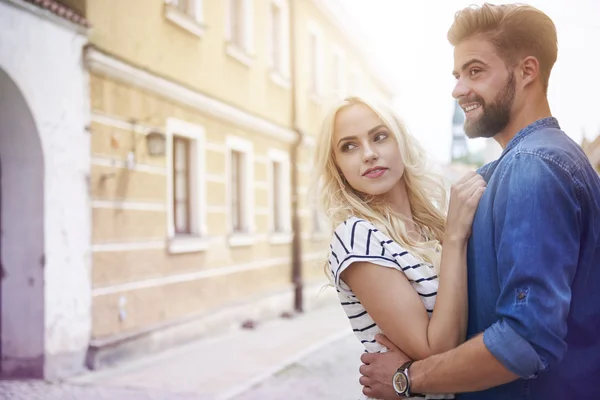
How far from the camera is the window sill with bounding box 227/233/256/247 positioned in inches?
391

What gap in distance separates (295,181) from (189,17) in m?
4.97

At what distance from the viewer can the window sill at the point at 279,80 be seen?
38.1 feet

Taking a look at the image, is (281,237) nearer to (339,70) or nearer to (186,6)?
(186,6)

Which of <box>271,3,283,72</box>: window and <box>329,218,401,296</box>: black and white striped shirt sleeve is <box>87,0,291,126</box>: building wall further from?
<box>329,218,401,296</box>: black and white striped shirt sleeve

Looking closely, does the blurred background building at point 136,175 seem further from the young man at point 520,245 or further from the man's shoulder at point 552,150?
the man's shoulder at point 552,150

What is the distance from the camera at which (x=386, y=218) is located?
2.12m

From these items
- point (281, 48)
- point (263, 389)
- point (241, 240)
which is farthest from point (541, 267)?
point (281, 48)

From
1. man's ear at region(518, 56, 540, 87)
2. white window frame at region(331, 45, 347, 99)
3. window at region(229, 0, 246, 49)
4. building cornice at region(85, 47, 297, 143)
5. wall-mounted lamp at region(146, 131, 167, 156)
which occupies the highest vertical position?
white window frame at region(331, 45, 347, 99)

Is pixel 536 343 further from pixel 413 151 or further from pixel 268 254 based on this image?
pixel 268 254

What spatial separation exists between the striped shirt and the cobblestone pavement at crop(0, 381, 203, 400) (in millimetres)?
4203

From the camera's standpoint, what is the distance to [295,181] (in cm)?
1292

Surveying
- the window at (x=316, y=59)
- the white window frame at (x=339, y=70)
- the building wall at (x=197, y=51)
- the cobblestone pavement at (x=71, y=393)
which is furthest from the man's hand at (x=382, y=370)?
the white window frame at (x=339, y=70)

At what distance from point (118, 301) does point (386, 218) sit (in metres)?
5.49

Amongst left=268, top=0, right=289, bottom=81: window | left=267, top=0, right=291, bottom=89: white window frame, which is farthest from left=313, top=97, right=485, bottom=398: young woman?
left=268, top=0, right=289, bottom=81: window
